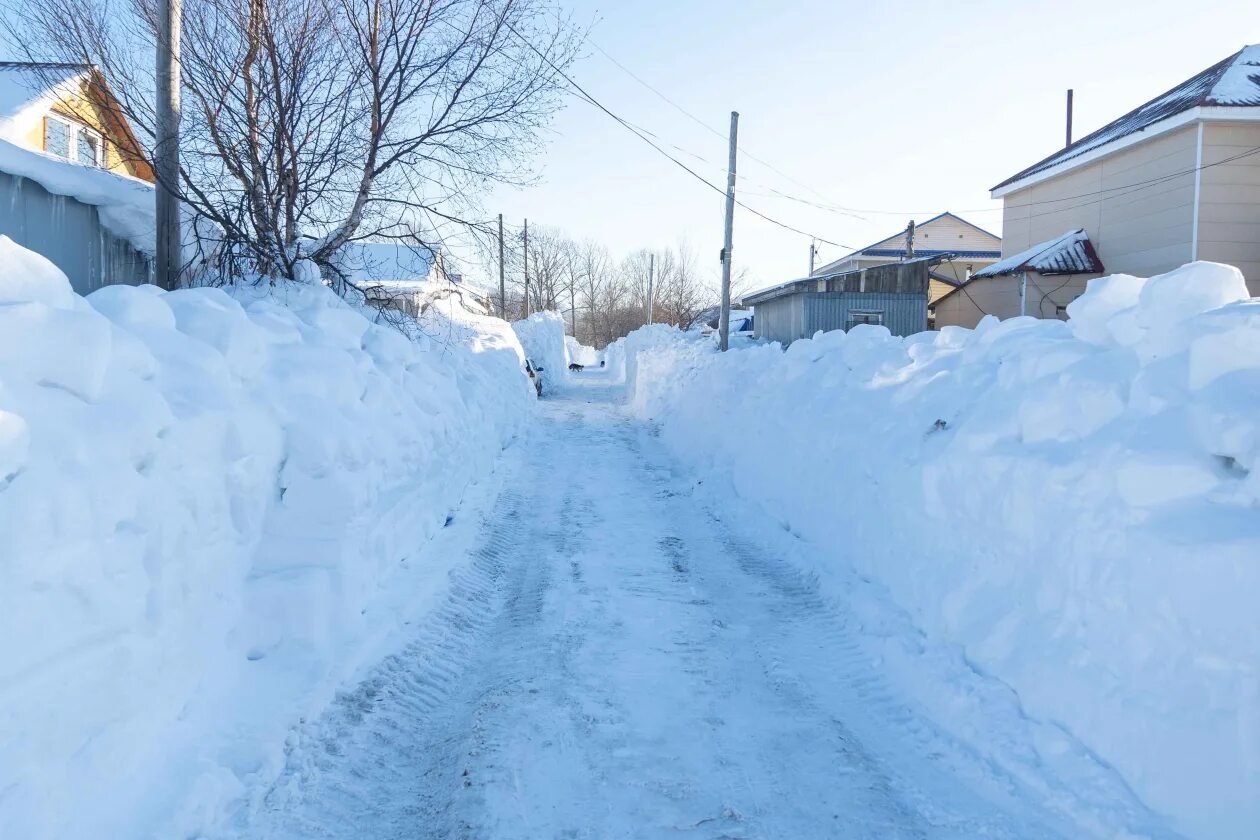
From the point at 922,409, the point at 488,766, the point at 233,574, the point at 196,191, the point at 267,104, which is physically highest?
the point at 267,104

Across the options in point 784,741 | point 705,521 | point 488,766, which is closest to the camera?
point 488,766

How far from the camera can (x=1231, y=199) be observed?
16203 millimetres

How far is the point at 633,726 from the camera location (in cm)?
439

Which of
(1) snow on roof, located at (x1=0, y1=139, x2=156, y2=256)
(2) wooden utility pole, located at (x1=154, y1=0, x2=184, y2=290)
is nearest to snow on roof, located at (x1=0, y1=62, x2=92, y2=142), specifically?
(1) snow on roof, located at (x1=0, y1=139, x2=156, y2=256)

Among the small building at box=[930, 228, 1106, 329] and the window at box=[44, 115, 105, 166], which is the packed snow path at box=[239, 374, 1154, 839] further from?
the small building at box=[930, 228, 1106, 329]

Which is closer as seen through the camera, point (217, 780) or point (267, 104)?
point (217, 780)

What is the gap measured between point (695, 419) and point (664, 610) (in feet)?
29.0

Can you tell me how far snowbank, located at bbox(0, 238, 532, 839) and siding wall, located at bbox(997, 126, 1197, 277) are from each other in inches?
680

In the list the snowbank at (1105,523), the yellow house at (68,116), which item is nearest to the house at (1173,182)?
the snowbank at (1105,523)

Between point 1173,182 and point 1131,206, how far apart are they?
1.50 m

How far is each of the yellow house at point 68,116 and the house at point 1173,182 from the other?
1822 centimetres

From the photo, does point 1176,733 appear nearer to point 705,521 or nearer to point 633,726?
point 633,726

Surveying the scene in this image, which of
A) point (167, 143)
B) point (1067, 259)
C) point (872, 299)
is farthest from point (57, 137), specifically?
point (1067, 259)

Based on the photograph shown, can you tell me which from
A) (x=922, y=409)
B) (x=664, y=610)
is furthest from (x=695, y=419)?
(x=664, y=610)
